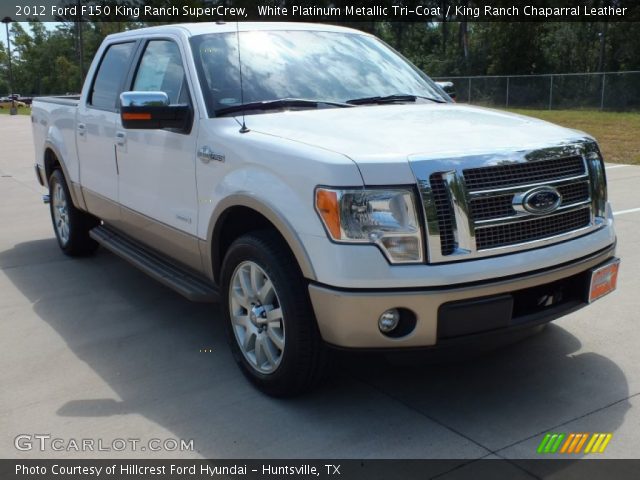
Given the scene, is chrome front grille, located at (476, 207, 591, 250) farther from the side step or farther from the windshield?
the side step

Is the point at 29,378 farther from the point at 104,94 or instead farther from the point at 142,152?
the point at 104,94

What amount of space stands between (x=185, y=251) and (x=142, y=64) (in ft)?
5.15

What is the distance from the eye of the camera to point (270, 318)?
3.60m

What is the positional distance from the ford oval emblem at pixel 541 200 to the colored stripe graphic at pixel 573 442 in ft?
3.37

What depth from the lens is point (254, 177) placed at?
3568mm

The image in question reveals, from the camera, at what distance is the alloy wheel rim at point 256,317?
3.58 metres

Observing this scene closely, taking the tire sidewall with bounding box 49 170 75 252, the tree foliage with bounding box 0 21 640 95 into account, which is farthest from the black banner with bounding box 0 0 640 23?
the tire sidewall with bounding box 49 170 75 252

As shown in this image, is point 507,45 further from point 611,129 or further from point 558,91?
point 611,129

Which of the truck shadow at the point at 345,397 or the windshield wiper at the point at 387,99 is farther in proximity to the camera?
the windshield wiper at the point at 387,99

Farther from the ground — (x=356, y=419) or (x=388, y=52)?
(x=388, y=52)

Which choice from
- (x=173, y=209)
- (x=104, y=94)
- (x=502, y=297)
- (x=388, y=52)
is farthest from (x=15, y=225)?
(x=502, y=297)

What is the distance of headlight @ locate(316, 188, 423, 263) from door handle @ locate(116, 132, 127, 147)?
2394 millimetres

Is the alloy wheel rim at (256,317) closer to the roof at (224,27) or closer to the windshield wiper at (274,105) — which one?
the windshield wiper at (274,105)
